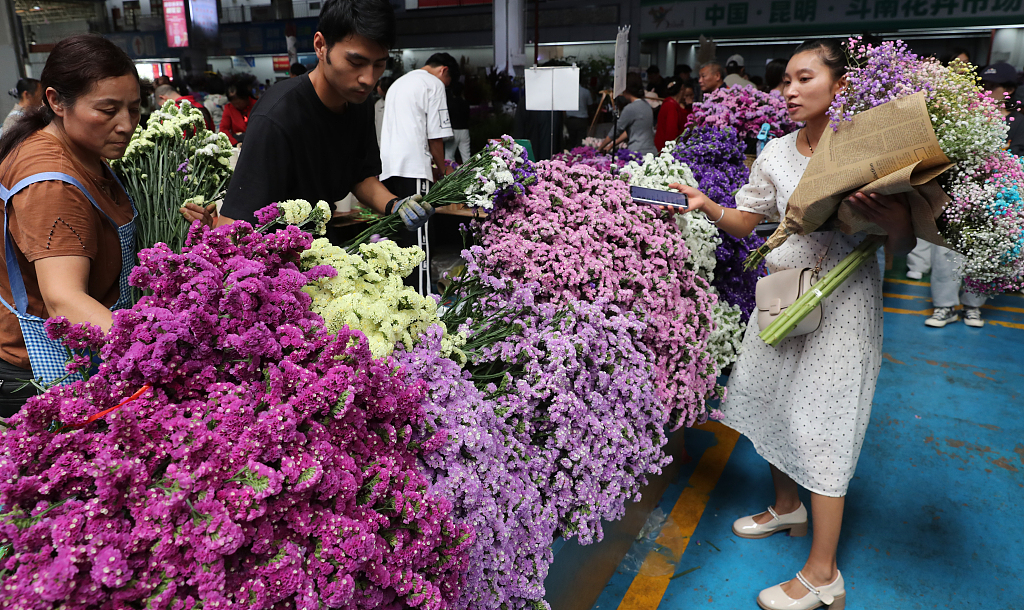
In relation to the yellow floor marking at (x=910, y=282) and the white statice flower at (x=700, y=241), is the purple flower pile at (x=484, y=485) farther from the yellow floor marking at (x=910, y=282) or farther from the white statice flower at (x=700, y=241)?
the yellow floor marking at (x=910, y=282)

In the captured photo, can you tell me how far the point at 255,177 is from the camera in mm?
1872

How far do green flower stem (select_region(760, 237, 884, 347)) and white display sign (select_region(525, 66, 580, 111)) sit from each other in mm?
2007

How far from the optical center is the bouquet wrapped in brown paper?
1.79 m

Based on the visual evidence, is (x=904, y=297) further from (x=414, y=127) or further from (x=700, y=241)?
(x=414, y=127)

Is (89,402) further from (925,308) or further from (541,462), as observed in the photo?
(925,308)

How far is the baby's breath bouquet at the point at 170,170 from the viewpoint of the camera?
6.64 feet

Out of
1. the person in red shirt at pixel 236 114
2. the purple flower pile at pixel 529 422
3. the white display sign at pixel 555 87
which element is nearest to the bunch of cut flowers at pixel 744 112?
the white display sign at pixel 555 87

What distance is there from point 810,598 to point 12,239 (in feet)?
8.75

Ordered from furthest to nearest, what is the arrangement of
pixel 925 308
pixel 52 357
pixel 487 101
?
1. pixel 487 101
2. pixel 925 308
3. pixel 52 357

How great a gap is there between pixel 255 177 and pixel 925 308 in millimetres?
5916

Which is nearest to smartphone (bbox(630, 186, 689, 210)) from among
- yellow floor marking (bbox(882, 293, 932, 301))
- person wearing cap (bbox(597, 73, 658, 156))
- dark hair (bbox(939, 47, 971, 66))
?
person wearing cap (bbox(597, 73, 658, 156))

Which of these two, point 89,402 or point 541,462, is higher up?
point 89,402

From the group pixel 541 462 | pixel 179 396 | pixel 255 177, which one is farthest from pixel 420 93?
pixel 179 396

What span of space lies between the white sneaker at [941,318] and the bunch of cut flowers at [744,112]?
2515 mm
